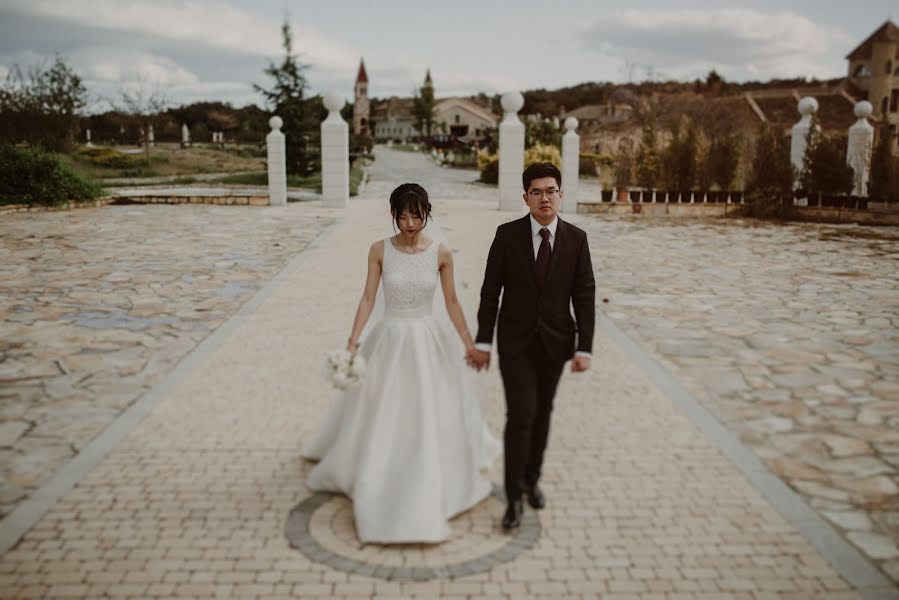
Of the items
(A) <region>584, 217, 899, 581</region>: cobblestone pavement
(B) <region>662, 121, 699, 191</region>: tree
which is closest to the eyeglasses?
(A) <region>584, 217, 899, 581</region>: cobblestone pavement

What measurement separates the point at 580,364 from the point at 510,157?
17.7 meters

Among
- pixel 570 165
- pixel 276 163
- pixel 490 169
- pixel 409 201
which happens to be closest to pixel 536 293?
pixel 409 201

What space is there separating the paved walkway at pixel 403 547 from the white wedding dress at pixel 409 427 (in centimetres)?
14

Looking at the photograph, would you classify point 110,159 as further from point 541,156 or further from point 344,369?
point 344,369

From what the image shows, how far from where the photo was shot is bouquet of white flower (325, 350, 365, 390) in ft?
13.3

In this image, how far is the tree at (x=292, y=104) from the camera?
28953 millimetres

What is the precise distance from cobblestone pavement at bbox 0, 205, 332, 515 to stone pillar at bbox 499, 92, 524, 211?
5.41 m

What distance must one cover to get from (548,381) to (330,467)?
51.6 inches

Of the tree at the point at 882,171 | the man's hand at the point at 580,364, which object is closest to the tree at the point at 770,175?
the tree at the point at 882,171

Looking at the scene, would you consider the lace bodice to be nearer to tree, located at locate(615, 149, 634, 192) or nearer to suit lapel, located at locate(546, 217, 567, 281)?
suit lapel, located at locate(546, 217, 567, 281)

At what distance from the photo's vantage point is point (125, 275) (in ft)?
37.2

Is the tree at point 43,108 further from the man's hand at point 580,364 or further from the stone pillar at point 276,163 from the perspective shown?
the man's hand at point 580,364

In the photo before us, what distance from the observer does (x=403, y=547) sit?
3.95 metres

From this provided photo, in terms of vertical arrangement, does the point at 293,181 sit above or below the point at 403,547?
above
